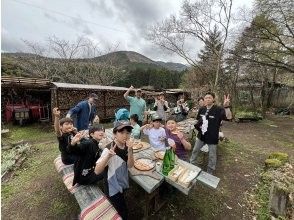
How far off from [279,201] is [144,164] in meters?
2.70

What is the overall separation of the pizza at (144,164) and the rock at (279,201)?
2461 millimetres

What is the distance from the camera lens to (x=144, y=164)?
141 inches

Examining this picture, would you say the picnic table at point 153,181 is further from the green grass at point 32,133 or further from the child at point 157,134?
the green grass at point 32,133

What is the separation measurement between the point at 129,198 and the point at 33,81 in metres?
9.28

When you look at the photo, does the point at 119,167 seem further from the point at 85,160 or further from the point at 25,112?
the point at 25,112

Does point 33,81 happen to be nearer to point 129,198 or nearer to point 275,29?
point 129,198

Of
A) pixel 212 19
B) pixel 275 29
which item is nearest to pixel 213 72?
pixel 212 19

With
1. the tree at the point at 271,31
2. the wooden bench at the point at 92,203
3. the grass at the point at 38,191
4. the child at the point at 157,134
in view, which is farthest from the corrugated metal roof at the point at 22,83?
the tree at the point at 271,31

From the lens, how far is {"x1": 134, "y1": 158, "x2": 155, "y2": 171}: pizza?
3402 mm

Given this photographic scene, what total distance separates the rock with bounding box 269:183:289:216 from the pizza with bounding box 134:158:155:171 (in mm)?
2461

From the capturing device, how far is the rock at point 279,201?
148 inches

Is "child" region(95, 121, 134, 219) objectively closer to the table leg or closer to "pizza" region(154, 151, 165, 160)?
the table leg

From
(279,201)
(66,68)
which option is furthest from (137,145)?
(66,68)

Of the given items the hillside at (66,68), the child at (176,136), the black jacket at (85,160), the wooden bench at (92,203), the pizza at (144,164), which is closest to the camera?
the wooden bench at (92,203)
